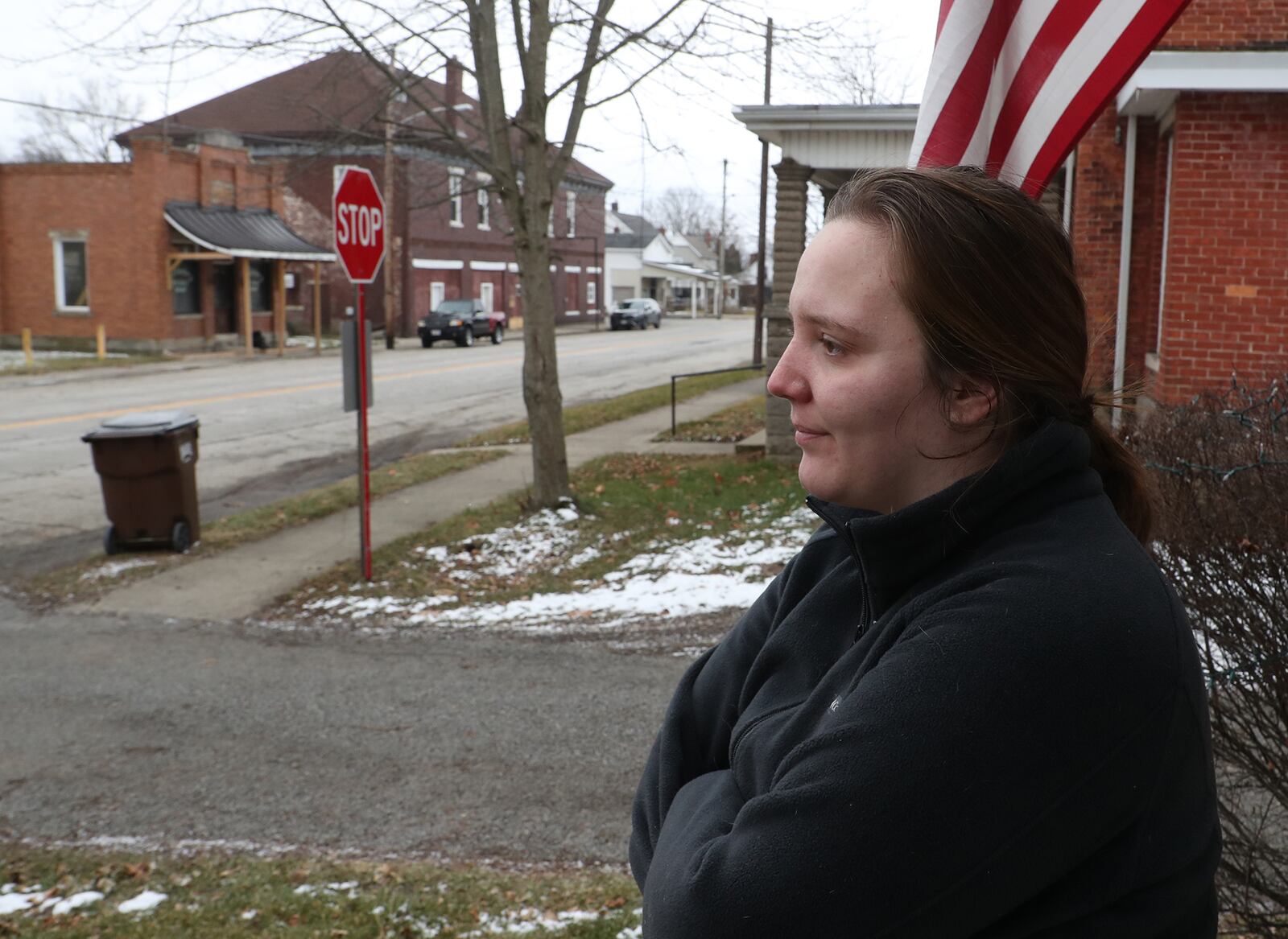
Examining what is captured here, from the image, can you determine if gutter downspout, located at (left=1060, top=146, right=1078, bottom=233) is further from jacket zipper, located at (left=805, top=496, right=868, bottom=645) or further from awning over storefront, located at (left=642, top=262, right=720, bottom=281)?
awning over storefront, located at (left=642, top=262, right=720, bottom=281)

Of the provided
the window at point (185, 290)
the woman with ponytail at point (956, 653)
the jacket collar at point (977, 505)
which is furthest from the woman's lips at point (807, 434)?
the window at point (185, 290)

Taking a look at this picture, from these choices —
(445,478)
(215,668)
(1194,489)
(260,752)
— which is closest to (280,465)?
(445,478)

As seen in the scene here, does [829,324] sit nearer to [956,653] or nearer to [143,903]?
[956,653]

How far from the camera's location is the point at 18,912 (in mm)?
4027

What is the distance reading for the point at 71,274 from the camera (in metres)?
35.3

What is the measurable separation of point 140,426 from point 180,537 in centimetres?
94

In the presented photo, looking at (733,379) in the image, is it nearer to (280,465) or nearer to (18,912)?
(280,465)

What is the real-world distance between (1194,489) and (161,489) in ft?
27.4

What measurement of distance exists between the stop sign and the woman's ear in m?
7.73

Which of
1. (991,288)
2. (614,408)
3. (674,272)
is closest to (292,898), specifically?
(991,288)

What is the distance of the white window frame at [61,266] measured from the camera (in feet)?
114

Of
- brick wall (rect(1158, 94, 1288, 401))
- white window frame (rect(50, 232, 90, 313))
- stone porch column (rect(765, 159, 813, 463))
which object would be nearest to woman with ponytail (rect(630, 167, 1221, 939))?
brick wall (rect(1158, 94, 1288, 401))

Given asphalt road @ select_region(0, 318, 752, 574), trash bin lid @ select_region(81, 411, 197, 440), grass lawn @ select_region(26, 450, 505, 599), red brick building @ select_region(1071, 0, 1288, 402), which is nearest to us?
grass lawn @ select_region(26, 450, 505, 599)

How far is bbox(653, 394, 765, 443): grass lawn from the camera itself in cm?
1639
